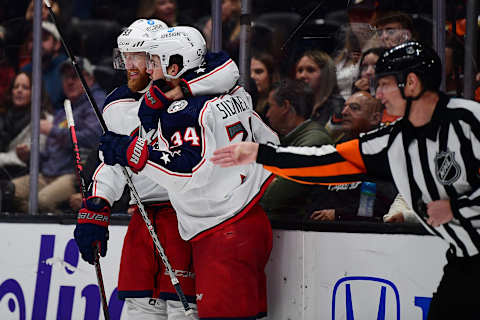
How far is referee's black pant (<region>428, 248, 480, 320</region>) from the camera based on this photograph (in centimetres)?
204

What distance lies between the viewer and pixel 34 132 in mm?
3916

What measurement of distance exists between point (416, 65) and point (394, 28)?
0.96 meters

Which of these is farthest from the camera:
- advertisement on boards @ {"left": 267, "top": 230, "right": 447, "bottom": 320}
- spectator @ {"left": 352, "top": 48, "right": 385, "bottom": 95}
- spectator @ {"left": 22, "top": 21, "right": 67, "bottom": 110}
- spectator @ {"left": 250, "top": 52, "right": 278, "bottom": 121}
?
spectator @ {"left": 22, "top": 21, "right": 67, "bottom": 110}

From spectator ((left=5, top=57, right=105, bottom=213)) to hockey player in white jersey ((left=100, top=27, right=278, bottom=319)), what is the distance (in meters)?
1.31

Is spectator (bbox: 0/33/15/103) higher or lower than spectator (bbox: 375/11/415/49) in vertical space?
higher

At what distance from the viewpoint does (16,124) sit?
416 cm

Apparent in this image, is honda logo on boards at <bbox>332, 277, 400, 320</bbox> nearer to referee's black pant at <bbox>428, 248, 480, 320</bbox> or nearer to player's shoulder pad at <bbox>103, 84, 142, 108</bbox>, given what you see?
referee's black pant at <bbox>428, 248, 480, 320</bbox>

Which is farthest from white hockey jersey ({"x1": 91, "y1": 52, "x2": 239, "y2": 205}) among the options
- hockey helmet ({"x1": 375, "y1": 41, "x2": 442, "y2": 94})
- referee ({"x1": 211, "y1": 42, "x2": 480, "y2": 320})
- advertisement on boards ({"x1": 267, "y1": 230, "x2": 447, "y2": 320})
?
hockey helmet ({"x1": 375, "y1": 41, "x2": 442, "y2": 94})

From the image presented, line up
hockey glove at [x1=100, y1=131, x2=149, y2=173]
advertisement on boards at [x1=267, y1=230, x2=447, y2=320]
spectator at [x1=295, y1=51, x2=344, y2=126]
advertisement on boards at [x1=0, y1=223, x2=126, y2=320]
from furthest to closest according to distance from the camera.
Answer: advertisement on boards at [x1=0, y1=223, x2=126, y2=320] → spectator at [x1=295, y1=51, x2=344, y2=126] → advertisement on boards at [x1=267, y1=230, x2=447, y2=320] → hockey glove at [x1=100, y1=131, x2=149, y2=173]

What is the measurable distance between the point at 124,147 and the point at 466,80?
4.32 feet

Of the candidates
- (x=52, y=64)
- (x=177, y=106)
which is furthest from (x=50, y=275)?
(x=177, y=106)

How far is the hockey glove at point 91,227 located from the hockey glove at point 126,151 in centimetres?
40

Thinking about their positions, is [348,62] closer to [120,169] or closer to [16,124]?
[120,169]

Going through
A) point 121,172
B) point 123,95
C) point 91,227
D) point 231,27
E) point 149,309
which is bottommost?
point 149,309
